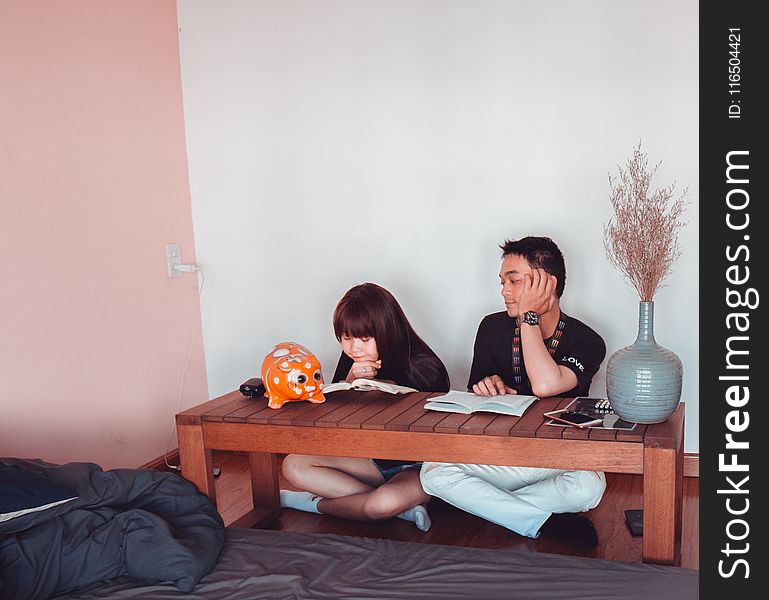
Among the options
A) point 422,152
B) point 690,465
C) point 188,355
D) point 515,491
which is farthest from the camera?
point 188,355

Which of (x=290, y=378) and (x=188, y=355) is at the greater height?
(x=290, y=378)

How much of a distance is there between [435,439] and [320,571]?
421mm

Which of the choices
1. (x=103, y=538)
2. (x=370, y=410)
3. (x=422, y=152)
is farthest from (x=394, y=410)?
(x=422, y=152)

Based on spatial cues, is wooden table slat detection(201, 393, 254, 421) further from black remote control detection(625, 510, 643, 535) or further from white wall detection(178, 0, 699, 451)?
black remote control detection(625, 510, 643, 535)

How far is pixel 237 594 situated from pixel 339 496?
0.74 metres

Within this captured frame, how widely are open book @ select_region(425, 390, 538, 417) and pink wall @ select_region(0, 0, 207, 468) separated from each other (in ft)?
4.23

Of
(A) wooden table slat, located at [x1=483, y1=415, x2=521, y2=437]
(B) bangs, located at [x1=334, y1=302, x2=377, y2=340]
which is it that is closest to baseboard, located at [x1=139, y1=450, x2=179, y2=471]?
(B) bangs, located at [x1=334, y1=302, x2=377, y2=340]

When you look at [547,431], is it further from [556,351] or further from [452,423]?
[556,351]

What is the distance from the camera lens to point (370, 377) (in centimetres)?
256

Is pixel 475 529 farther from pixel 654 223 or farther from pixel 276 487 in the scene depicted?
pixel 654 223

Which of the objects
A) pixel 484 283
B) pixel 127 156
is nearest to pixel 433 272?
pixel 484 283

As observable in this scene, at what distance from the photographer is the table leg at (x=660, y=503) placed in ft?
5.98

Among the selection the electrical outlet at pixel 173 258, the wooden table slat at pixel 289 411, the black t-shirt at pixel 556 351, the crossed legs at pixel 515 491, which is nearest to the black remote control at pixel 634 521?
the crossed legs at pixel 515 491
